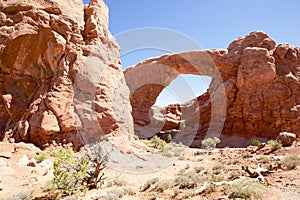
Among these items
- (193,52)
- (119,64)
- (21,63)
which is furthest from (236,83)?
(21,63)

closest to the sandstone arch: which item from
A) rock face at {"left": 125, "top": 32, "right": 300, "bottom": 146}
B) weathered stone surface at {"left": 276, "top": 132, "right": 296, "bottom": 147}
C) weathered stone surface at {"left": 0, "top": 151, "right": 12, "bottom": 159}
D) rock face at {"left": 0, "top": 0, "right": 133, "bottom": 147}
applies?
rock face at {"left": 125, "top": 32, "right": 300, "bottom": 146}

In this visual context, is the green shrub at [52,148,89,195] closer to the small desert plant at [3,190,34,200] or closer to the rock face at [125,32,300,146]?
the small desert plant at [3,190,34,200]

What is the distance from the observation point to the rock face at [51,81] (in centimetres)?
1086

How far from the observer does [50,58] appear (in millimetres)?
11977

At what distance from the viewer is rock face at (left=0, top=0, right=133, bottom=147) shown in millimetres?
10859

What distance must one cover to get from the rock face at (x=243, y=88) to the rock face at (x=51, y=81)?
573 inches

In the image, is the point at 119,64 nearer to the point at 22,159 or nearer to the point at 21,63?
the point at 21,63

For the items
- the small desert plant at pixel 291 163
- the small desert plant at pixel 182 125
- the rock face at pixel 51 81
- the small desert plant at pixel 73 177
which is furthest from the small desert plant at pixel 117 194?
the small desert plant at pixel 182 125

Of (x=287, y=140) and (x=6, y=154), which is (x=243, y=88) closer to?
(x=287, y=140)

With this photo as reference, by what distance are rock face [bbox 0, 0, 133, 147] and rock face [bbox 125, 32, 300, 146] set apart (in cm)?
1456

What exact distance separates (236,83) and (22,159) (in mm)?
22061

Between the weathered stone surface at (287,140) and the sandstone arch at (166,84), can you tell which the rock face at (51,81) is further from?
the sandstone arch at (166,84)

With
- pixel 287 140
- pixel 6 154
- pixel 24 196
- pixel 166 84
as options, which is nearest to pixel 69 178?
pixel 24 196

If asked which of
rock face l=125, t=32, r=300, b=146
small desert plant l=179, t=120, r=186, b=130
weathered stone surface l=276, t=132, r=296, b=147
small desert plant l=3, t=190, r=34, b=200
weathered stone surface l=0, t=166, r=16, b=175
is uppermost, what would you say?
rock face l=125, t=32, r=300, b=146
